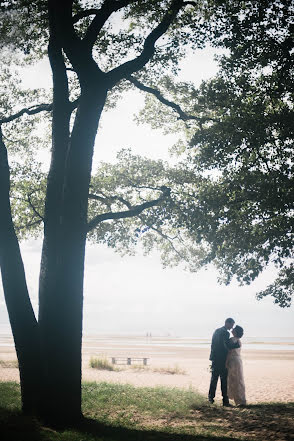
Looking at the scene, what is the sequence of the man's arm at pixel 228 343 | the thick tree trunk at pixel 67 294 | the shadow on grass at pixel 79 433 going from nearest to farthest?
the shadow on grass at pixel 79 433 → the thick tree trunk at pixel 67 294 → the man's arm at pixel 228 343

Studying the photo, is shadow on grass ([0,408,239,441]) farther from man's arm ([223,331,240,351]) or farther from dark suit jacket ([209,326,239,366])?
man's arm ([223,331,240,351])

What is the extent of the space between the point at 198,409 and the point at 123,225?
300 inches

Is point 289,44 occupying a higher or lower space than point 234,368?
higher

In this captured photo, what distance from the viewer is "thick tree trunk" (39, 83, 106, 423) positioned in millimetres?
7340

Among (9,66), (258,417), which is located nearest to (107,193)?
(9,66)

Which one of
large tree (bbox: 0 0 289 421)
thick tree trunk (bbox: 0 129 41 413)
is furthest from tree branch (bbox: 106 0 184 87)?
thick tree trunk (bbox: 0 129 41 413)

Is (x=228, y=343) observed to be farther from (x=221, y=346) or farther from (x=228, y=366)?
(x=228, y=366)

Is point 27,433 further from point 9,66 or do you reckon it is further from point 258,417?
point 9,66

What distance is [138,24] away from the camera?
37.4ft

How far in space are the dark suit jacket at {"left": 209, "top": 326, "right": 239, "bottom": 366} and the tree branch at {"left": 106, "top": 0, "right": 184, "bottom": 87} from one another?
7565mm

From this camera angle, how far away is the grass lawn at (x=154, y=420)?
650 centimetres

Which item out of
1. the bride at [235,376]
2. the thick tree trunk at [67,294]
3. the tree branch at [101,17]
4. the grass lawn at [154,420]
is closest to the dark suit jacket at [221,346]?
the bride at [235,376]

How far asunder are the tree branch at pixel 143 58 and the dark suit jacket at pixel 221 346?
7.56 meters

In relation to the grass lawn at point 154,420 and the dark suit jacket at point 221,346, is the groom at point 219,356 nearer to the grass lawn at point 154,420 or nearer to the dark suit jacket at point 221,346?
the dark suit jacket at point 221,346
